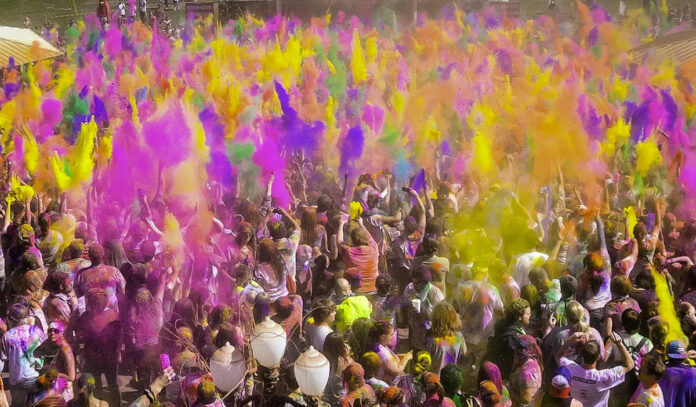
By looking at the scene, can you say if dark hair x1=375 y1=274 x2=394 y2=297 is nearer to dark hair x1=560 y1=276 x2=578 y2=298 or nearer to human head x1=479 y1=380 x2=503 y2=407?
dark hair x1=560 y1=276 x2=578 y2=298

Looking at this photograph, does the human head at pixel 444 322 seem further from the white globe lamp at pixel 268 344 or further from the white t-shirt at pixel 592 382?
the white globe lamp at pixel 268 344

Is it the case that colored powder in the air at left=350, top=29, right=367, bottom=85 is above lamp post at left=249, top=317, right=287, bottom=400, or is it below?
above

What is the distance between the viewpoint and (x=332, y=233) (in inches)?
267

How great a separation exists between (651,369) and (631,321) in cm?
46

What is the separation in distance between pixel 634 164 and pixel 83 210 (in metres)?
6.19

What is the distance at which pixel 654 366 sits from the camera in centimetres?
416

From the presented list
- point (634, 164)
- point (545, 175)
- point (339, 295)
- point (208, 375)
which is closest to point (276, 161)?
point (545, 175)

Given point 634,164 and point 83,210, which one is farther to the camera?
point 634,164

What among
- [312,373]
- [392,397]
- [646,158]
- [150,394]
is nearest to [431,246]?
[392,397]

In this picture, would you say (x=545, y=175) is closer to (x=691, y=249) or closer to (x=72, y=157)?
(x=691, y=249)

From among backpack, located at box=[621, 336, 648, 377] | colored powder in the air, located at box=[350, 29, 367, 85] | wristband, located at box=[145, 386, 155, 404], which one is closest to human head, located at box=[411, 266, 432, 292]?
backpack, located at box=[621, 336, 648, 377]

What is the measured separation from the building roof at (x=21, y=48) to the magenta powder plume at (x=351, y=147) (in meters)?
5.05

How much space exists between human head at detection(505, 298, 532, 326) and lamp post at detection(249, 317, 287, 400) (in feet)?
5.84

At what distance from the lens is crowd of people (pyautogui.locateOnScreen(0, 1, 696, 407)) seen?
450 cm
